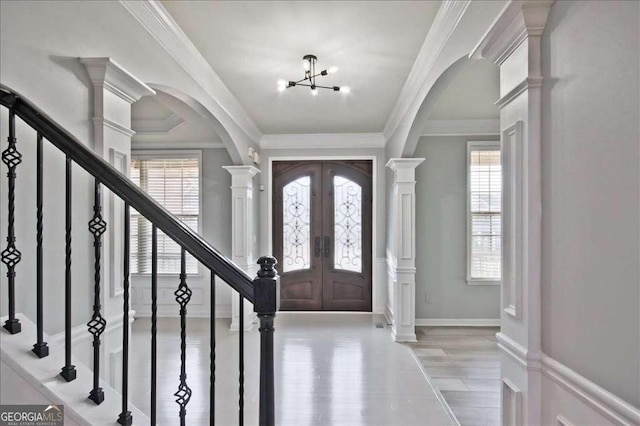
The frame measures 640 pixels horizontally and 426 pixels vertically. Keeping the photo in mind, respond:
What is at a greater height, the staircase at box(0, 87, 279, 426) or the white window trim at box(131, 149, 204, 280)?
the white window trim at box(131, 149, 204, 280)

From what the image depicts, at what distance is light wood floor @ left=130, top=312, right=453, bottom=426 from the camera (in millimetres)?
2688

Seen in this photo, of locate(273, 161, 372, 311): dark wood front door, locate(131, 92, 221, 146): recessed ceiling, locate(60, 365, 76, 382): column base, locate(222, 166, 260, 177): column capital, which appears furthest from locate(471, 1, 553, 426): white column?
locate(273, 161, 372, 311): dark wood front door

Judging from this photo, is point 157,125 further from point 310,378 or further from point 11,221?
point 11,221

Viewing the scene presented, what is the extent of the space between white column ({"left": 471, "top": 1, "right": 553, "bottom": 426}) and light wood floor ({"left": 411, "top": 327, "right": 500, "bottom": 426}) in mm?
1264

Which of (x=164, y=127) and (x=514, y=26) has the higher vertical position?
(x=164, y=127)

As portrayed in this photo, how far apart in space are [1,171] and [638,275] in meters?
2.13

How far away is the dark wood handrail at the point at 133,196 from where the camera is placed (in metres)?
1.22

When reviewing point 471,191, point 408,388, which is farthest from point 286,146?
point 408,388

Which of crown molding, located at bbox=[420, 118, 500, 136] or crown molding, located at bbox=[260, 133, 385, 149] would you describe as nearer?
crown molding, located at bbox=[420, 118, 500, 136]

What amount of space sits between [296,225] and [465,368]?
10.2 feet

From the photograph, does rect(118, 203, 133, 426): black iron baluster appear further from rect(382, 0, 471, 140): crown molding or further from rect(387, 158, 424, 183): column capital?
rect(387, 158, 424, 183): column capital

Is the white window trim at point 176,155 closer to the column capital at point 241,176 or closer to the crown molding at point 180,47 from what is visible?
the column capital at point 241,176

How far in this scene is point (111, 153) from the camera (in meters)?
1.91

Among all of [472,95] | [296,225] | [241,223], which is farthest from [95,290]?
[296,225]
